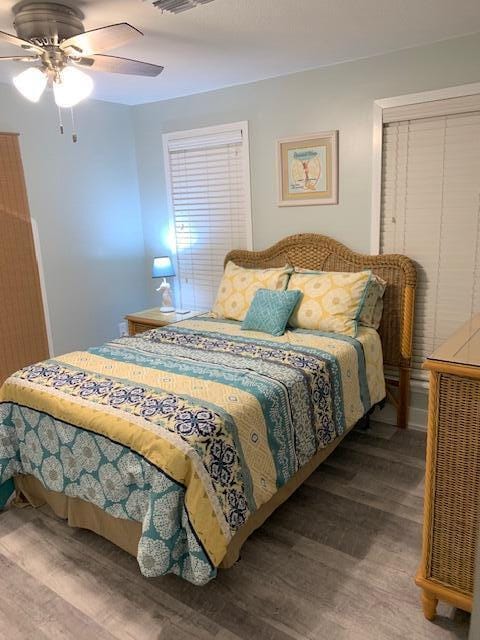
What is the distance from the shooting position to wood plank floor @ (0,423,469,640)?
1.74m

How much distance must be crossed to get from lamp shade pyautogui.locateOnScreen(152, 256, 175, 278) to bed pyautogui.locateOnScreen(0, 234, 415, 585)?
44.3 inches

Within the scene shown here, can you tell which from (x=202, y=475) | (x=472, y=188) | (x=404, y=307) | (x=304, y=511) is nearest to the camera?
(x=202, y=475)

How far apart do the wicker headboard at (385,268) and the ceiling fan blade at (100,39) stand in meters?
1.86

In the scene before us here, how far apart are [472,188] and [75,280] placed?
304 centimetres

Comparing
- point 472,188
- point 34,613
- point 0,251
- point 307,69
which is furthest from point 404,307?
point 0,251

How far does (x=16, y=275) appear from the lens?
3.54 metres

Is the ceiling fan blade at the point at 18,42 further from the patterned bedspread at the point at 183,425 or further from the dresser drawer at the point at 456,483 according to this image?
the dresser drawer at the point at 456,483

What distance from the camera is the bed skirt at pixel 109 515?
1.96 m

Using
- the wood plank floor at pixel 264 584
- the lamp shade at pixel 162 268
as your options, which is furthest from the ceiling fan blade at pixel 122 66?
the wood plank floor at pixel 264 584

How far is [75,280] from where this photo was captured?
3947 mm

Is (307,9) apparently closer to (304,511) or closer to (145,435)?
(145,435)

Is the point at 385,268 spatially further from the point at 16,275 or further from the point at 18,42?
the point at 16,275

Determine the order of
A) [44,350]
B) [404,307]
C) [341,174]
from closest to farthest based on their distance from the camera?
1. [404,307]
2. [341,174]
3. [44,350]

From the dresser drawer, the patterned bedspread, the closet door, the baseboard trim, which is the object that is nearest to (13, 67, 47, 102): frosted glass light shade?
the patterned bedspread
